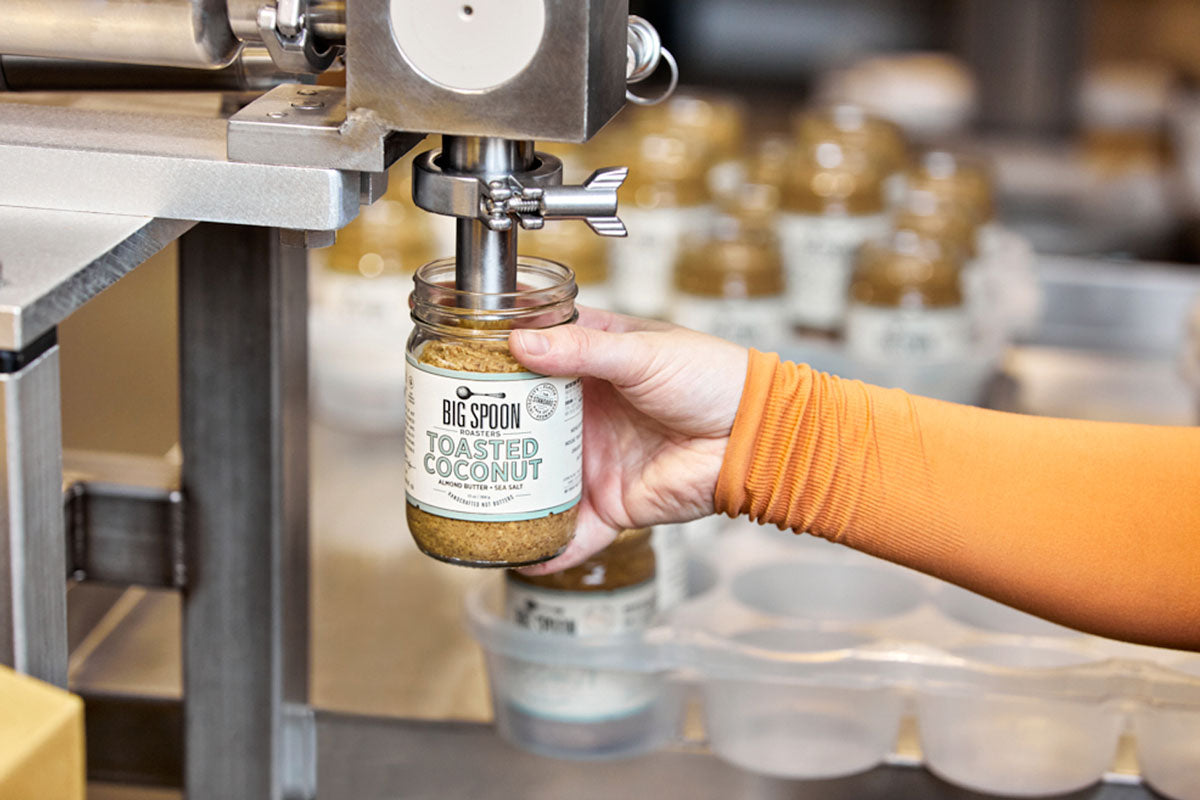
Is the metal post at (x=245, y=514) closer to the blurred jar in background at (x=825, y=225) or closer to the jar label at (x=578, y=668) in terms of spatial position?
the jar label at (x=578, y=668)

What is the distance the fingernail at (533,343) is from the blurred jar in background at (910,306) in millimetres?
804

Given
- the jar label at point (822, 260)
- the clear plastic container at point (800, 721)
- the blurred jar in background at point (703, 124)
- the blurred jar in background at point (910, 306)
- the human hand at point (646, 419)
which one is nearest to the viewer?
the human hand at point (646, 419)

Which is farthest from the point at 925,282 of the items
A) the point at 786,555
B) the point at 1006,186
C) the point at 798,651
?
the point at 1006,186

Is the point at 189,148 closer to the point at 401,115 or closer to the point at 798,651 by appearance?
the point at 401,115

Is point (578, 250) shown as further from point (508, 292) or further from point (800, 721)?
point (508, 292)

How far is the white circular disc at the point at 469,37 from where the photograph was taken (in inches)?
25.7

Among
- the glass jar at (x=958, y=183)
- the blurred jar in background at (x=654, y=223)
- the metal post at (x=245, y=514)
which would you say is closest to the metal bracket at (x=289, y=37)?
the metal post at (x=245, y=514)

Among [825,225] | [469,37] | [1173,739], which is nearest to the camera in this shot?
[469,37]

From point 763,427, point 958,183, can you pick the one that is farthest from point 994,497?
point 958,183

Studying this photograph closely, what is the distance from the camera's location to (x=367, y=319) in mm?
1544

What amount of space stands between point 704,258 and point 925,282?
0.23 meters

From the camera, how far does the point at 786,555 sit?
1.25 metres

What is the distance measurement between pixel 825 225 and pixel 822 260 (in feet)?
0.13

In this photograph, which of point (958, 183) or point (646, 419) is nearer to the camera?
point (646, 419)
